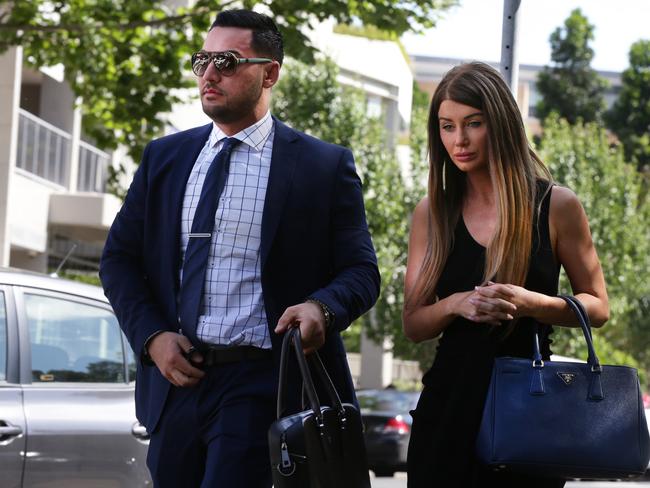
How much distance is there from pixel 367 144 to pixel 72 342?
30.9 meters

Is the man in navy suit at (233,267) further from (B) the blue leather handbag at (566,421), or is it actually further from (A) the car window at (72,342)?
(A) the car window at (72,342)

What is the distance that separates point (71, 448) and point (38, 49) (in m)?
9.27

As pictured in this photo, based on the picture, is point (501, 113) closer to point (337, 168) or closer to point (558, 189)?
point (558, 189)

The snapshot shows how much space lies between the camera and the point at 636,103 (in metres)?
60.4

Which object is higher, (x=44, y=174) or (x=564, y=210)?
(x=44, y=174)

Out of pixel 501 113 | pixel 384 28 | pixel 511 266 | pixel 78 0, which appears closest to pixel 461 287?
pixel 511 266

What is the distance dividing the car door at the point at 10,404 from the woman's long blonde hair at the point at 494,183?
2.56 meters

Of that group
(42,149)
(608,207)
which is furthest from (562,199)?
(608,207)

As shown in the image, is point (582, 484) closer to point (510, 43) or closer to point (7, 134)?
point (7, 134)

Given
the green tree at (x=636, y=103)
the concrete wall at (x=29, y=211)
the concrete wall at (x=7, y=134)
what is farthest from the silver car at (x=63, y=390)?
the green tree at (x=636, y=103)

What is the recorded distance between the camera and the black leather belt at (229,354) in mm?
4176

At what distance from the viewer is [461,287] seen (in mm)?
4262

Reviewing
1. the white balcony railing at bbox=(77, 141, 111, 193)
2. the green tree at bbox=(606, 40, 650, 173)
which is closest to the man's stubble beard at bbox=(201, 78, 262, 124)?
the white balcony railing at bbox=(77, 141, 111, 193)

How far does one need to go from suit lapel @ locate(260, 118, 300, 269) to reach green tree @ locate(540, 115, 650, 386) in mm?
37202
